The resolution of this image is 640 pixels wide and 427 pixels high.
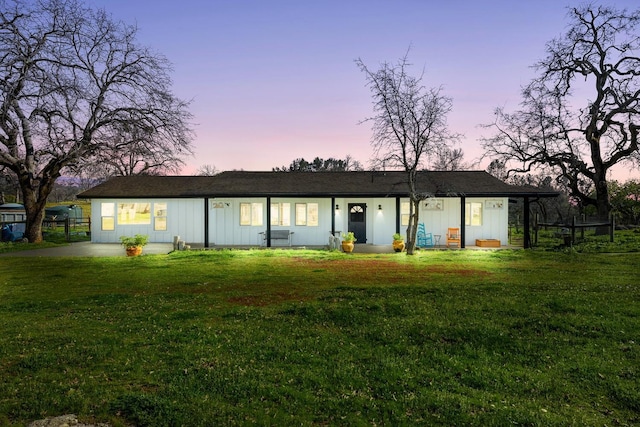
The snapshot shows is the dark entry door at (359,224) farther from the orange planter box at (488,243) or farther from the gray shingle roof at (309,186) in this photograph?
the orange planter box at (488,243)

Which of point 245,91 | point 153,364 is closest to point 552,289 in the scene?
point 153,364

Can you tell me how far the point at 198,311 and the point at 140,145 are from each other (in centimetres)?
1948

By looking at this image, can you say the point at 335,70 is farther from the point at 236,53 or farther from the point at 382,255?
the point at 382,255

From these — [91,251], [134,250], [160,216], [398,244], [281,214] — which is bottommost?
[91,251]

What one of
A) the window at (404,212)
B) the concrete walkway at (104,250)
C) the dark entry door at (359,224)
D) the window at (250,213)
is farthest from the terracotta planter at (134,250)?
the window at (404,212)

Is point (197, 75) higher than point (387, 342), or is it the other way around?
point (197, 75)

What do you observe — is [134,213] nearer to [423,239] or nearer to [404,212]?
[404,212]

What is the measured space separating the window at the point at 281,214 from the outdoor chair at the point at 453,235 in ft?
26.4

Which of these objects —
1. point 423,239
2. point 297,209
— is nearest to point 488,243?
point 423,239

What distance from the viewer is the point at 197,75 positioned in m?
24.3

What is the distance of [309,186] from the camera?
21391 millimetres

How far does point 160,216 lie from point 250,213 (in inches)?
203

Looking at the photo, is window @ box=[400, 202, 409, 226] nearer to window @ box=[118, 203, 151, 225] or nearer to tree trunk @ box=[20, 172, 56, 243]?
window @ box=[118, 203, 151, 225]

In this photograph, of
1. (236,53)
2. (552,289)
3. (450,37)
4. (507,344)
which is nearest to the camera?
(507,344)
